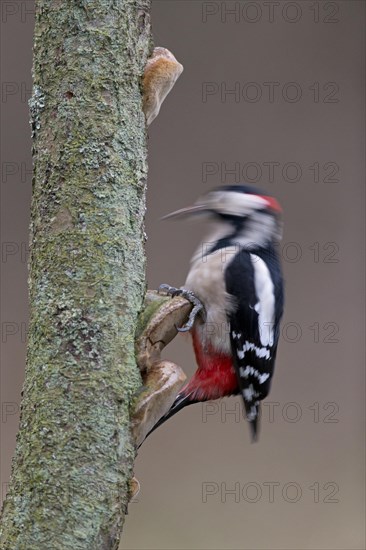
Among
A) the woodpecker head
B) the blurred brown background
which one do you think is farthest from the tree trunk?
the blurred brown background

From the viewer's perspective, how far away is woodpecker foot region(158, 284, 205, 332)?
172cm

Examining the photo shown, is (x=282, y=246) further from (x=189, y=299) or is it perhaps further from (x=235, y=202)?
(x=189, y=299)

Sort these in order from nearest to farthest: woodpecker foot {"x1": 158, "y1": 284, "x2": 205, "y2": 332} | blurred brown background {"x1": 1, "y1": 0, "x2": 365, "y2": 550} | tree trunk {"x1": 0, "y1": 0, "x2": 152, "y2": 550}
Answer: tree trunk {"x1": 0, "y1": 0, "x2": 152, "y2": 550}
woodpecker foot {"x1": 158, "y1": 284, "x2": 205, "y2": 332}
blurred brown background {"x1": 1, "y1": 0, "x2": 365, "y2": 550}

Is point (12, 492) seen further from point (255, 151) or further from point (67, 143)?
point (255, 151)

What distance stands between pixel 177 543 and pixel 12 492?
6.11ft

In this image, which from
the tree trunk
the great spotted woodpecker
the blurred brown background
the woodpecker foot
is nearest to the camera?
the tree trunk

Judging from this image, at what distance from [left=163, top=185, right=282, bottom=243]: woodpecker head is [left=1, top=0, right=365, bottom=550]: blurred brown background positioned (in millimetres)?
950

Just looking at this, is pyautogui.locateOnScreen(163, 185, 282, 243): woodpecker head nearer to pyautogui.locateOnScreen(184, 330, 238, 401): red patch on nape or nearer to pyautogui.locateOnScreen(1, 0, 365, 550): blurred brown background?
pyautogui.locateOnScreen(184, 330, 238, 401): red patch on nape

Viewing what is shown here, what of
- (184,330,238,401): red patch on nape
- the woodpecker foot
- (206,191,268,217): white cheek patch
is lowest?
(184,330,238,401): red patch on nape

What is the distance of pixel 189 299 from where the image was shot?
173 centimetres

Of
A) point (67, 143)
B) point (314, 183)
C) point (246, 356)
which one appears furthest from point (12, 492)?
point (314, 183)

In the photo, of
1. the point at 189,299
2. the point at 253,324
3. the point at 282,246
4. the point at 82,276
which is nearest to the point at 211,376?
the point at 253,324

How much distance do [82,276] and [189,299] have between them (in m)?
0.42

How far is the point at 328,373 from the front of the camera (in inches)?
120
